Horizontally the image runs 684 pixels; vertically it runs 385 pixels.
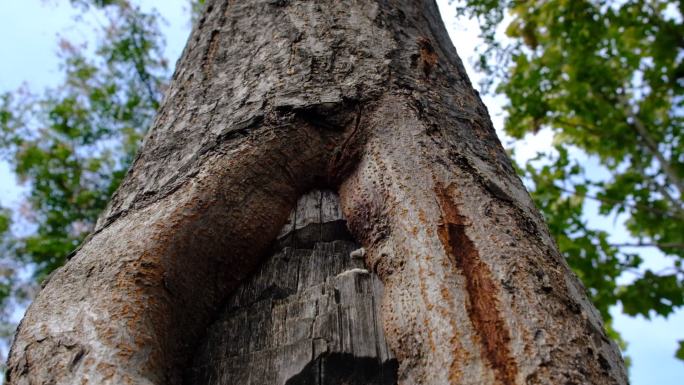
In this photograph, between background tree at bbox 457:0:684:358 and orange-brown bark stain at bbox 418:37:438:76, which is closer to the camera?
orange-brown bark stain at bbox 418:37:438:76

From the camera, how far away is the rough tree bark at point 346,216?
1.07 m

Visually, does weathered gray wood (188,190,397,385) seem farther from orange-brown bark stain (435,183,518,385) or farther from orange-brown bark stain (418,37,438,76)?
orange-brown bark stain (418,37,438,76)

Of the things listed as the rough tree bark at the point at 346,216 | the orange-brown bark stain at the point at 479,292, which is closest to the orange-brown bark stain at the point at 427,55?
the rough tree bark at the point at 346,216

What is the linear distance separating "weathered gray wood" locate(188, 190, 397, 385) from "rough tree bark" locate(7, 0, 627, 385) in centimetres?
5

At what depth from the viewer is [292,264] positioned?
4.78 ft

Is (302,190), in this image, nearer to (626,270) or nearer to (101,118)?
(626,270)

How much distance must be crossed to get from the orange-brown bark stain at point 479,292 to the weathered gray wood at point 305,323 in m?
0.22

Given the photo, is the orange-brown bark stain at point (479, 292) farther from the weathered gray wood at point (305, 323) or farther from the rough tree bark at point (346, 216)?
the weathered gray wood at point (305, 323)

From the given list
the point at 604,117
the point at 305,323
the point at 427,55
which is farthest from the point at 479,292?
the point at 604,117

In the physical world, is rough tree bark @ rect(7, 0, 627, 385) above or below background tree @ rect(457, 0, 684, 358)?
below

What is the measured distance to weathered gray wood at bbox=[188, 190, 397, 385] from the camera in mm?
1176

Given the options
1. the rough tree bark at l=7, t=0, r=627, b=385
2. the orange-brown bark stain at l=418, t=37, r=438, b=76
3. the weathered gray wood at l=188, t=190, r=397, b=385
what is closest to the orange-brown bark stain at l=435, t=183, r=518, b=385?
the rough tree bark at l=7, t=0, r=627, b=385

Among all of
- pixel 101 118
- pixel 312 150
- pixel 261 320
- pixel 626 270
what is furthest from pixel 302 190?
pixel 101 118

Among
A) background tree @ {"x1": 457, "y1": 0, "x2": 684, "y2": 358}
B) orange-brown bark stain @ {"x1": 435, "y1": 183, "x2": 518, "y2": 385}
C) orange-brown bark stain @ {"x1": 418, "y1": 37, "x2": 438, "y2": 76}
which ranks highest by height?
background tree @ {"x1": 457, "y1": 0, "x2": 684, "y2": 358}
